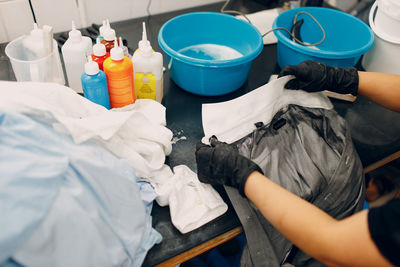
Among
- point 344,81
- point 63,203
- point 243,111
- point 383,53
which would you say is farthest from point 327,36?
point 63,203

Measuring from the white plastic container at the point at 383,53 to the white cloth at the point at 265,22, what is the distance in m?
0.40

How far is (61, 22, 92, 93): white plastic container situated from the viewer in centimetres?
94

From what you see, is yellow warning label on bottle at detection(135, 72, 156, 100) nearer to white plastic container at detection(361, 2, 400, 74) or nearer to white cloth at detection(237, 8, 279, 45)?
white cloth at detection(237, 8, 279, 45)

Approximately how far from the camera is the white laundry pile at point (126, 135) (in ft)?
2.19

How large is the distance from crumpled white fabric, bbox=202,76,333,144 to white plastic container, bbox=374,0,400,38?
45 centimetres

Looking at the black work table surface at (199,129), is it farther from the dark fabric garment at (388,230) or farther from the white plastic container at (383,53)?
the dark fabric garment at (388,230)

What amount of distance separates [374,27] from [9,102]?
4.18 feet

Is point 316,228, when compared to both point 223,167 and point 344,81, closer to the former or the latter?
point 223,167

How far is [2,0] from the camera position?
1201mm

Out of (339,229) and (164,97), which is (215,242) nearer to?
(339,229)

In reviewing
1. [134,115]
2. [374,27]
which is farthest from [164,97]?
[374,27]

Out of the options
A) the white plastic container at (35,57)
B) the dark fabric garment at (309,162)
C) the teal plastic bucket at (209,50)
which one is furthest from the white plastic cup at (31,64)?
the dark fabric garment at (309,162)

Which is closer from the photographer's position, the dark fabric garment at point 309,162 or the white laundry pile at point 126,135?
the white laundry pile at point 126,135

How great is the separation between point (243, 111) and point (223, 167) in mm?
248
